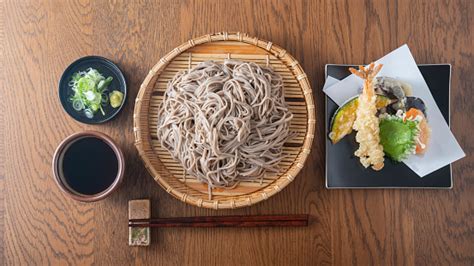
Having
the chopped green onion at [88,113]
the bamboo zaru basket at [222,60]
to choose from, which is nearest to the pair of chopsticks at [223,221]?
the bamboo zaru basket at [222,60]

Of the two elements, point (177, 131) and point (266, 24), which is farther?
point (266, 24)

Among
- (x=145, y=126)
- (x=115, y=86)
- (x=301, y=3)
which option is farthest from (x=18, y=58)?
(x=301, y=3)

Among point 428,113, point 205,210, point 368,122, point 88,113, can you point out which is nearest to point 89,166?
point 88,113

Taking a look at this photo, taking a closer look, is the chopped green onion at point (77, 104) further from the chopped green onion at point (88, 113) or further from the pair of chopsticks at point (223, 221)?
the pair of chopsticks at point (223, 221)

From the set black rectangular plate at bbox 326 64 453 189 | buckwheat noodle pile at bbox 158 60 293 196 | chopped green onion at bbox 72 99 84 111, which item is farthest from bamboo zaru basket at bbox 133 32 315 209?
chopped green onion at bbox 72 99 84 111

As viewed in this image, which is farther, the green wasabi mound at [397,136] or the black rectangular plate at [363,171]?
the black rectangular plate at [363,171]

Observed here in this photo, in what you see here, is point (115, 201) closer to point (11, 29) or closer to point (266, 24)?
point (11, 29)

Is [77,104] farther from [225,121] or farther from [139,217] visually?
[225,121]
